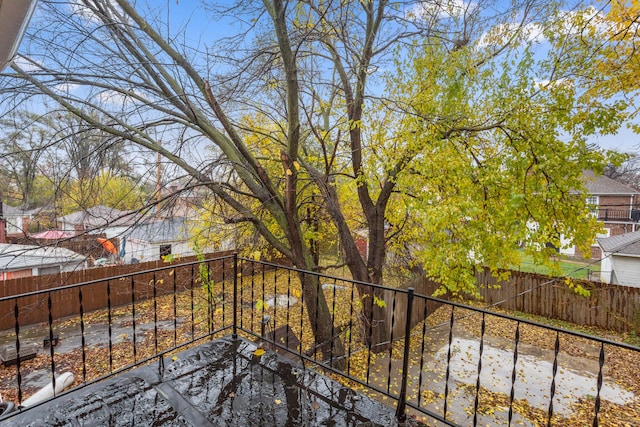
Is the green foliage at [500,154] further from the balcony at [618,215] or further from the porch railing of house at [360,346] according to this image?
the balcony at [618,215]

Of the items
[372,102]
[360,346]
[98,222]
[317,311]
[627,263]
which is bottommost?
[360,346]

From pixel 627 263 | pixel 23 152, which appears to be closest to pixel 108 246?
pixel 23 152

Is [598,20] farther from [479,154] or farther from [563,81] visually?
[479,154]

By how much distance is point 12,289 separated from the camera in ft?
23.5

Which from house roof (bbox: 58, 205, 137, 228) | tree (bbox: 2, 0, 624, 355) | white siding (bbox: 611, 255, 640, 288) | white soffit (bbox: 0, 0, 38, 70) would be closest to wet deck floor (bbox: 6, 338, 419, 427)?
house roof (bbox: 58, 205, 137, 228)

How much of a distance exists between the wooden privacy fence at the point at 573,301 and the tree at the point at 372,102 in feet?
12.5

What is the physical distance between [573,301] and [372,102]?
9.09 metres

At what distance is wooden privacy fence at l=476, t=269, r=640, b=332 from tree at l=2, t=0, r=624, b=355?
381cm

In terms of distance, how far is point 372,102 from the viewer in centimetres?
482

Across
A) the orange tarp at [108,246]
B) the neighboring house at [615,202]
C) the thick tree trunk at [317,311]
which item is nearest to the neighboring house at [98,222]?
the orange tarp at [108,246]

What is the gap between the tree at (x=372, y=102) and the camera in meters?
3.70

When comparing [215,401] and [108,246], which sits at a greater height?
A: [108,246]

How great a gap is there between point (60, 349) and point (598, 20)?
1101 centimetres

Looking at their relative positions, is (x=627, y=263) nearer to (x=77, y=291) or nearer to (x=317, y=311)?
(x=317, y=311)
